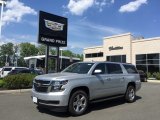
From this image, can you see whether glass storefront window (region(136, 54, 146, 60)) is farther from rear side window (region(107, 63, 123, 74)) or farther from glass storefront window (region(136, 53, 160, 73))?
rear side window (region(107, 63, 123, 74))

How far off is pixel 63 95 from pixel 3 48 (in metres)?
125

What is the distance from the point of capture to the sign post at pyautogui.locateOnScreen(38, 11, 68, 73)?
2131cm

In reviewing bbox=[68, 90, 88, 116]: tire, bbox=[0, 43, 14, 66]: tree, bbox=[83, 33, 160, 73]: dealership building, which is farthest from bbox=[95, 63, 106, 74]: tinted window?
bbox=[0, 43, 14, 66]: tree

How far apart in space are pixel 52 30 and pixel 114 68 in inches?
475

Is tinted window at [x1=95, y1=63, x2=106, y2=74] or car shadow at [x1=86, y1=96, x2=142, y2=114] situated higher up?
tinted window at [x1=95, y1=63, x2=106, y2=74]

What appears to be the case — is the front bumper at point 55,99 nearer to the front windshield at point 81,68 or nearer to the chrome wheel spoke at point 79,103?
the chrome wheel spoke at point 79,103

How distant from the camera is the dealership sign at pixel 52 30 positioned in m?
21.3

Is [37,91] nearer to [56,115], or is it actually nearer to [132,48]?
[56,115]

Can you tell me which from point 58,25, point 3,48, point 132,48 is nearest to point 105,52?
point 132,48

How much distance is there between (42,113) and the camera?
352 inches

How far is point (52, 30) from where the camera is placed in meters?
22.2

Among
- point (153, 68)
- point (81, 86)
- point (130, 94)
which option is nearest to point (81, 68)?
point (81, 86)

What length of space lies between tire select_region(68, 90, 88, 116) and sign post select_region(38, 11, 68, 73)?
12163 millimetres

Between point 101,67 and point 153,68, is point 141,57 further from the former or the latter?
point 101,67
